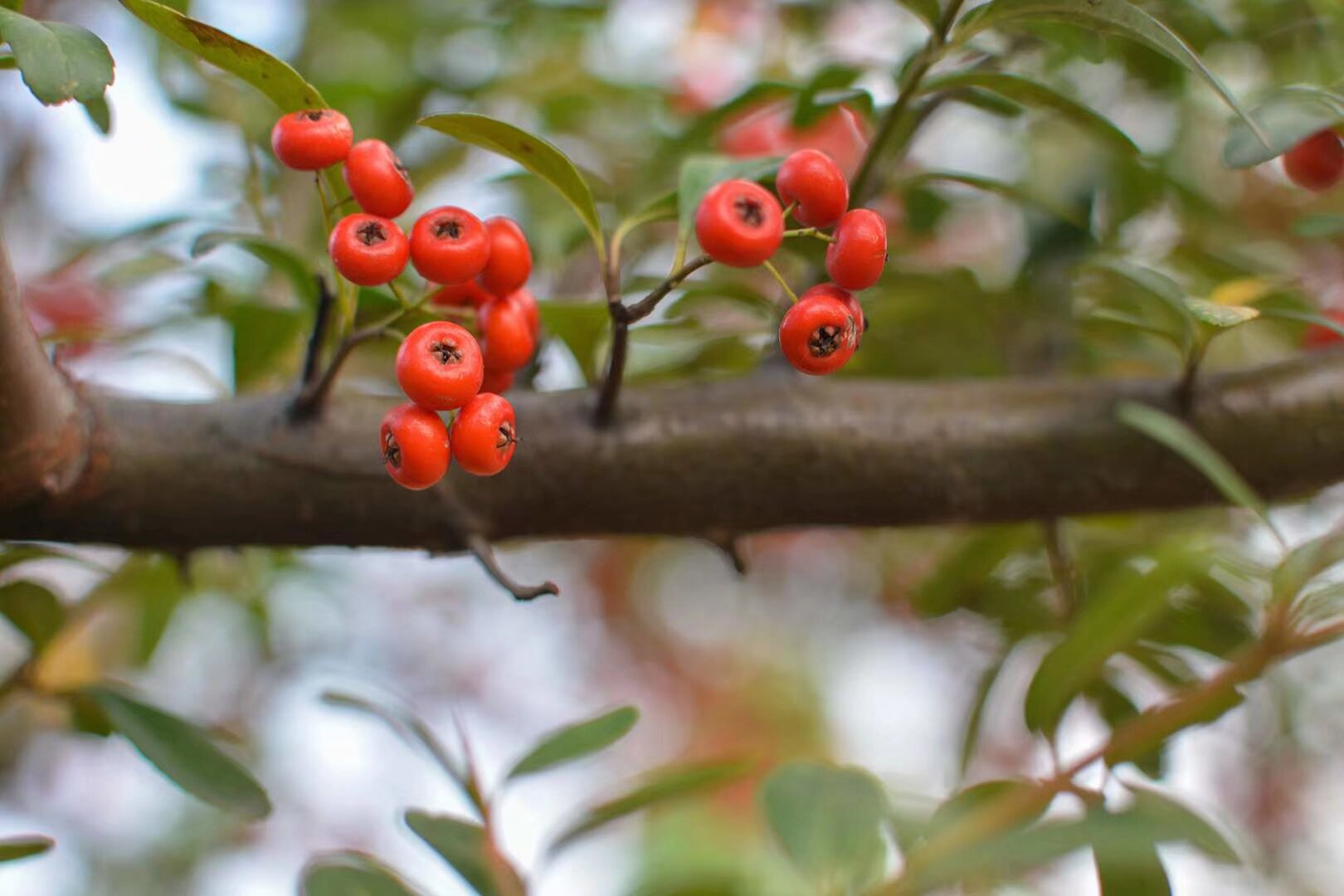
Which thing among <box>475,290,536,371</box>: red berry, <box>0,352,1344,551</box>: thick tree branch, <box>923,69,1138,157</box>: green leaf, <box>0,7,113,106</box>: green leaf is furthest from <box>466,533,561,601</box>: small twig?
<box>923,69,1138,157</box>: green leaf

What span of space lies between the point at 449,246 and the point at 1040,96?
0.43 meters

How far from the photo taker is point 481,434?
0.65 m

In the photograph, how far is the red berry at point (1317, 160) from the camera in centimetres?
91

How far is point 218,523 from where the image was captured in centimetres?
82

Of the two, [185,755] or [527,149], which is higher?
[527,149]

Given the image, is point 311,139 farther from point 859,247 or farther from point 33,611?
point 33,611

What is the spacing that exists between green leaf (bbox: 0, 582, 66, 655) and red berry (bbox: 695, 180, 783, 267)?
0.65 metres

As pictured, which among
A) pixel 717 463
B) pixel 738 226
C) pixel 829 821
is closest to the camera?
pixel 738 226

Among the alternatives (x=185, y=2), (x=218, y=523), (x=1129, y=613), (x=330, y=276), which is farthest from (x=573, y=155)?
(x=1129, y=613)

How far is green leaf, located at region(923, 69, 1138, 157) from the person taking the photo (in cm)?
81

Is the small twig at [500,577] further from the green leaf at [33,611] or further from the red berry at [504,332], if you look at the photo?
the green leaf at [33,611]

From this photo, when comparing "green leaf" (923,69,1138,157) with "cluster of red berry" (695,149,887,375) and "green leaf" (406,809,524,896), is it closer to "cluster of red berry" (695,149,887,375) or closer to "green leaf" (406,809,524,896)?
"cluster of red berry" (695,149,887,375)

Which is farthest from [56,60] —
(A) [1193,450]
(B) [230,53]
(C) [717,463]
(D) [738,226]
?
(A) [1193,450]

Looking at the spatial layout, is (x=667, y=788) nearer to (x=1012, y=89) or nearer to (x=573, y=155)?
(x=1012, y=89)
